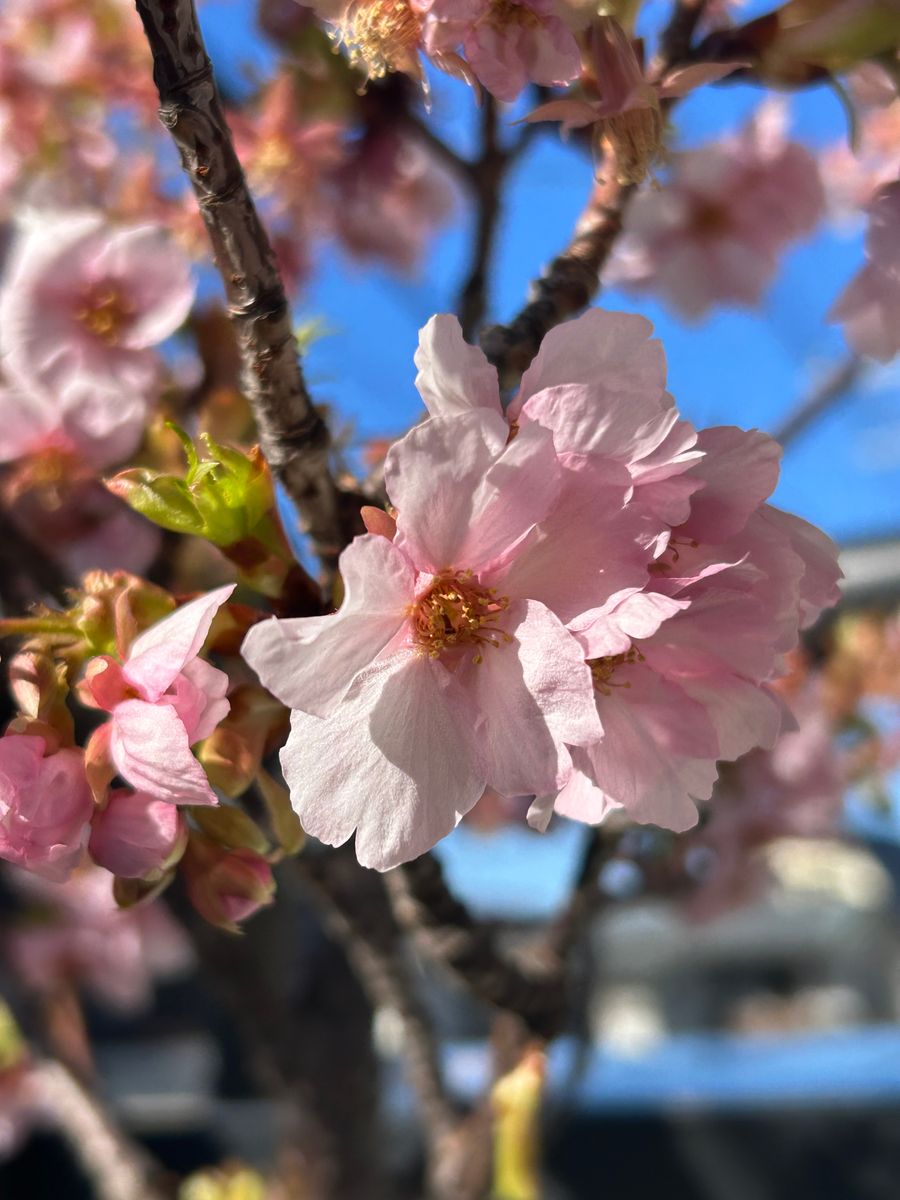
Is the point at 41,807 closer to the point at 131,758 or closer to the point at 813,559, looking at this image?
the point at 131,758

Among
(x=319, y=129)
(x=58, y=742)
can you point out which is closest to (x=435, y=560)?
(x=58, y=742)

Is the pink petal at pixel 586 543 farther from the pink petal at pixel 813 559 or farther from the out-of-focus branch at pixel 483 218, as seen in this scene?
the out-of-focus branch at pixel 483 218

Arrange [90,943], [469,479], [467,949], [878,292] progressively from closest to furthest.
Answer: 1. [469,479]
2. [878,292]
3. [467,949]
4. [90,943]

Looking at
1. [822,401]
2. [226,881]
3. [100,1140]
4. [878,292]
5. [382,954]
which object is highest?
[878,292]

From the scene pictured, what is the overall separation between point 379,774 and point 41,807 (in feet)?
0.33

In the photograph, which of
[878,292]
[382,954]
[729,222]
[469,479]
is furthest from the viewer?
[729,222]

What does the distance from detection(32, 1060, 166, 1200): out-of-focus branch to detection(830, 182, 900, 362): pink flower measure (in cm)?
84

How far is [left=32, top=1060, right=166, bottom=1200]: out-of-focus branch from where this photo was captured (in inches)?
33.7

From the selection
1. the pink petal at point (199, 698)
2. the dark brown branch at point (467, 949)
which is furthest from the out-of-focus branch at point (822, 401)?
the pink petal at point (199, 698)

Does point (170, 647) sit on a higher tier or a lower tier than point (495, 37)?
lower

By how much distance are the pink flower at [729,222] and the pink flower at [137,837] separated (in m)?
0.60

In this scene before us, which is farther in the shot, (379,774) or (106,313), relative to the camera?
(106,313)

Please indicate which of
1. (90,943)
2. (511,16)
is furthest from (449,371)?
(90,943)

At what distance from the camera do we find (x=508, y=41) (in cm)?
33
